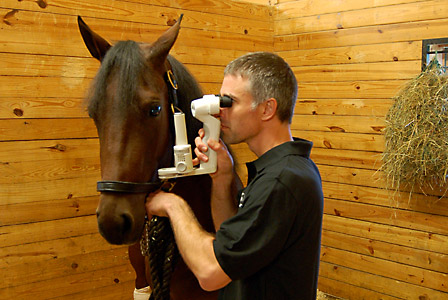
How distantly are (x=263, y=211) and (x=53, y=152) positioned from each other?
5.56 feet

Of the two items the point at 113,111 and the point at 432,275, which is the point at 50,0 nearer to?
the point at 113,111

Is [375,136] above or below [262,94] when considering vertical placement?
below

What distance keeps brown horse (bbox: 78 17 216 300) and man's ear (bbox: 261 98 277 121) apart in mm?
356

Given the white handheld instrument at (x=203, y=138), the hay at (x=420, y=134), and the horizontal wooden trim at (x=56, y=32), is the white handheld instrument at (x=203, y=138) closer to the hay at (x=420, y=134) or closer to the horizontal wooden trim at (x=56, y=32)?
the horizontal wooden trim at (x=56, y=32)

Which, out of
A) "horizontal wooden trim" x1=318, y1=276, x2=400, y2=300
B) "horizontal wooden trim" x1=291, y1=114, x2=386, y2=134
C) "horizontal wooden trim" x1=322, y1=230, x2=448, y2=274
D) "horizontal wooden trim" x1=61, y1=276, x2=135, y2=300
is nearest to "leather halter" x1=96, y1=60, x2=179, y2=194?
"horizontal wooden trim" x1=61, y1=276, x2=135, y2=300

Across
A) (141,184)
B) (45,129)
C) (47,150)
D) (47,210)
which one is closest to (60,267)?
(47,210)

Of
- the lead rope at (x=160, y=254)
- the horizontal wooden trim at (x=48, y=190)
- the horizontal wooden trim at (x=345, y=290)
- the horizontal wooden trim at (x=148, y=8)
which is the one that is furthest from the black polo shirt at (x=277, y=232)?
the horizontal wooden trim at (x=345, y=290)

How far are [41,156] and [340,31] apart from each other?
216 cm

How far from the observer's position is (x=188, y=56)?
291 cm

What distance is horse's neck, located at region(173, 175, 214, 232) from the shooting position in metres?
1.58

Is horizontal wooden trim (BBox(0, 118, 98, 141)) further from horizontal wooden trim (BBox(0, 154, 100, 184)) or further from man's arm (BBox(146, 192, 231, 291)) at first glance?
man's arm (BBox(146, 192, 231, 291))

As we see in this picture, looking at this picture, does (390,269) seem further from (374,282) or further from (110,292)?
(110,292)

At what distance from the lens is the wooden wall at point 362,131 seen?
2.69 meters

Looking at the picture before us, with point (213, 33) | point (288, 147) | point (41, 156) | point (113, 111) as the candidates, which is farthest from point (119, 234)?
point (213, 33)
